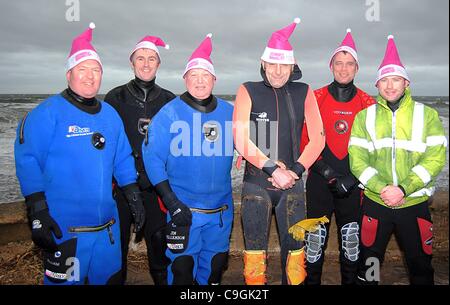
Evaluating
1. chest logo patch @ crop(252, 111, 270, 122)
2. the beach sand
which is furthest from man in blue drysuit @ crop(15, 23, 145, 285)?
the beach sand

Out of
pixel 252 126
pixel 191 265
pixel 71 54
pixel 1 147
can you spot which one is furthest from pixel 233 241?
→ pixel 1 147

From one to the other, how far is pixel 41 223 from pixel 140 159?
4.17 feet

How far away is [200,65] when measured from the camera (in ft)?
10.8

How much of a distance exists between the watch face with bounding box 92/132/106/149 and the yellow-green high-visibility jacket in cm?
221

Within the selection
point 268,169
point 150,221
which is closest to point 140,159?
point 150,221

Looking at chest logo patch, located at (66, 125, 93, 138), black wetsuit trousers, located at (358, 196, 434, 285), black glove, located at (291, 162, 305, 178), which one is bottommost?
A: black wetsuit trousers, located at (358, 196, 434, 285)

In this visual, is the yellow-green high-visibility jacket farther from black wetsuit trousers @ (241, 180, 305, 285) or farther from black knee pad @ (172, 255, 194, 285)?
black knee pad @ (172, 255, 194, 285)

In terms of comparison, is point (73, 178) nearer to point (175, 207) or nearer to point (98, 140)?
point (98, 140)

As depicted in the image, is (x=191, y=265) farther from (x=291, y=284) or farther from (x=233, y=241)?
(x=233, y=241)

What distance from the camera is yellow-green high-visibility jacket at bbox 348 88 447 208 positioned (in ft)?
10.6

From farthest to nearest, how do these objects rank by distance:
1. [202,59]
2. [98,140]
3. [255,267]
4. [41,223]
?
[202,59] → [255,267] → [98,140] → [41,223]

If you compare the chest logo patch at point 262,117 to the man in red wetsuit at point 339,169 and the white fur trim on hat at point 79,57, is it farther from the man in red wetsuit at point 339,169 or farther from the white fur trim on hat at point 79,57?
the white fur trim on hat at point 79,57

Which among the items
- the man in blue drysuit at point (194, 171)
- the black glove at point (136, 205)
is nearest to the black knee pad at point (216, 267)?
the man in blue drysuit at point (194, 171)

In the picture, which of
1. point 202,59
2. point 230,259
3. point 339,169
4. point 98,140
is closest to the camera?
point 98,140
